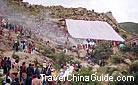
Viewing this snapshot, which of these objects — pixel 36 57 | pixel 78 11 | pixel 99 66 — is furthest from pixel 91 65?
pixel 78 11

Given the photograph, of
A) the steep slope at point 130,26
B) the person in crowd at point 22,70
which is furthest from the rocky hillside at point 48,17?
the person in crowd at point 22,70

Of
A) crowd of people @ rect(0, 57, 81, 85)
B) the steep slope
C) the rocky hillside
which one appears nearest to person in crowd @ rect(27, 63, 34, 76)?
crowd of people @ rect(0, 57, 81, 85)

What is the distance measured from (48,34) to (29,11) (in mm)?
1704

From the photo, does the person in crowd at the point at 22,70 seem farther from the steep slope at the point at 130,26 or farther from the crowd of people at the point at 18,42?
the steep slope at the point at 130,26

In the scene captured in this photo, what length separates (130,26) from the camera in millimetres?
17250

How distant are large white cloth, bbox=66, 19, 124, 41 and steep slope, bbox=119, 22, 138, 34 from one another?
22.0 inches

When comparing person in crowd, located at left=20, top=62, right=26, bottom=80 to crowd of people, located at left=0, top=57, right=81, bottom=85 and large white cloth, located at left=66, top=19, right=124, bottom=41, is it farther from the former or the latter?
large white cloth, located at left=66, top=19, right=124, bottom=41

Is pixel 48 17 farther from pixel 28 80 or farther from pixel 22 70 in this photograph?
pixel 28 80

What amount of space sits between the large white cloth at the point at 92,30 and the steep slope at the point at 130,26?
0.56m

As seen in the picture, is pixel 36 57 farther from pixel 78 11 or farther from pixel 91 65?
pixel 78 11

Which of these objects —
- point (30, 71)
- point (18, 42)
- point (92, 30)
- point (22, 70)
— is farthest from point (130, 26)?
point (22, 70)

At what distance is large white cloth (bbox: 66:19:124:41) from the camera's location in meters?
15.6

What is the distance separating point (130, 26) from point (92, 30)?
79.7 inches

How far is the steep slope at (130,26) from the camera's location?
1662 cm
